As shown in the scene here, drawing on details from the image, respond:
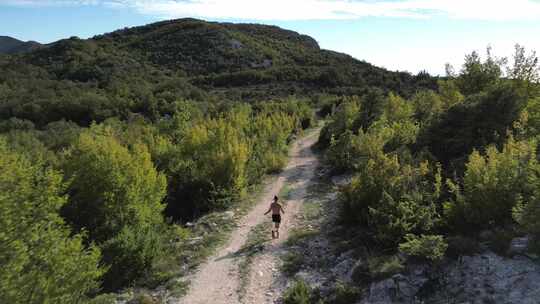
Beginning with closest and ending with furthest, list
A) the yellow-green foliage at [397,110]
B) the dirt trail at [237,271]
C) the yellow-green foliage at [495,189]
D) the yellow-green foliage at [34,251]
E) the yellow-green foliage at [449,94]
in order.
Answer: the yellow-green foliage at [34,251], the yellow-green foliage at [495,189], the dirt trail at [237,271], the yellow-green foliage at [449,94], the yellow-green foliage at [397,110]

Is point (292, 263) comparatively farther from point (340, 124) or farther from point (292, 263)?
point (340, 124)

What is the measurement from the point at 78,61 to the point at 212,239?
58.1m

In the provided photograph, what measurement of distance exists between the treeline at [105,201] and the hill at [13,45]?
96636 mm

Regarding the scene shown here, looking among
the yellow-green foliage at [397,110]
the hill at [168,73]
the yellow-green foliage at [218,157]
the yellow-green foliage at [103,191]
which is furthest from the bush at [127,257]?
the hill at [168,73]

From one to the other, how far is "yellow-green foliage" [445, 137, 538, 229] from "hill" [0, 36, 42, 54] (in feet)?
367

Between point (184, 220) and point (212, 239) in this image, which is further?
point (184, 220)

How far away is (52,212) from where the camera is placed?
8.33 meters

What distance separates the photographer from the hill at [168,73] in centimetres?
4159

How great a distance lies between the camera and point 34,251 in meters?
7.08

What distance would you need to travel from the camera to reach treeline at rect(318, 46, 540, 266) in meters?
9.20

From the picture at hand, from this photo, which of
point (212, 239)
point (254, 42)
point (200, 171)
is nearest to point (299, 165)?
point (200, 171)

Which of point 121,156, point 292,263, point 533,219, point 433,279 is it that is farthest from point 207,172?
point 533,219

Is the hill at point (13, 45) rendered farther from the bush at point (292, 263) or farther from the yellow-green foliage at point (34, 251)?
the yellow-green foliage at point (34, 251)

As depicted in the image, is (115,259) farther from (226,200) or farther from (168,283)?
(226,200)
